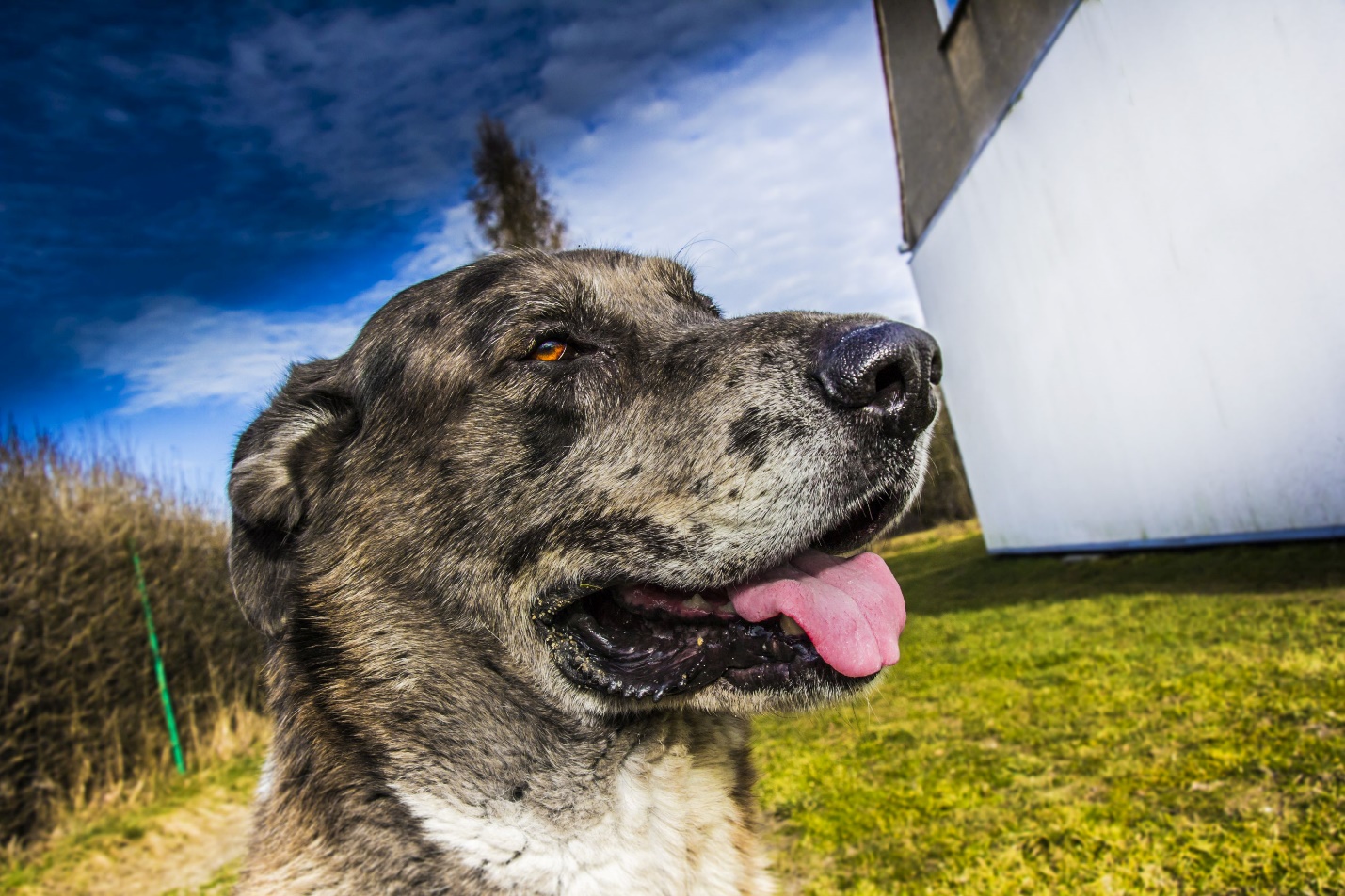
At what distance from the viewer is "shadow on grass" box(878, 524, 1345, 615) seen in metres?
7.37

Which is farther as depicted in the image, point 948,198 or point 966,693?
point 948,198

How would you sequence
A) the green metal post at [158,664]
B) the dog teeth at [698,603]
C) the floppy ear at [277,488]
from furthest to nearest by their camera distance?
the green metal post at [158,664] < the floppy ear at [277,488] < the dog teeth at [698,603]

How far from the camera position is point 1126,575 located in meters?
9.67

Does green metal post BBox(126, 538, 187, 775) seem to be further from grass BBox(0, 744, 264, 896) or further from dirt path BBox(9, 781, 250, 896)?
dirt path BBox(9, 781, 250, 896)

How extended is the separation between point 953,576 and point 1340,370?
26.1ft

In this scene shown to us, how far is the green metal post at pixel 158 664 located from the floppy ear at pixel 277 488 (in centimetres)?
784

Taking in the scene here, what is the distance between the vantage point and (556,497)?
2297mm

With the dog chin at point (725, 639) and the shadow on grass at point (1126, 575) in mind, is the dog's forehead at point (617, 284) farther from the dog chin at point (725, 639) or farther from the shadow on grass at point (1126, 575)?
the shadow on grass at point (1126, 575)

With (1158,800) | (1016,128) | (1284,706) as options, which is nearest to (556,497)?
(1158,800)

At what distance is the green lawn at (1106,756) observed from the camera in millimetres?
3457

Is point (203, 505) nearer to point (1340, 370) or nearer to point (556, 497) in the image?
point (556, 497)

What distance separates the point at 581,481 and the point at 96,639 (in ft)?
27.6

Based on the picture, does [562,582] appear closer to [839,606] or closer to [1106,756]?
[839,606]

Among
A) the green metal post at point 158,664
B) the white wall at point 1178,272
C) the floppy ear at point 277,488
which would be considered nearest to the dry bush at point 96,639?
the green metal post at point 158,664
